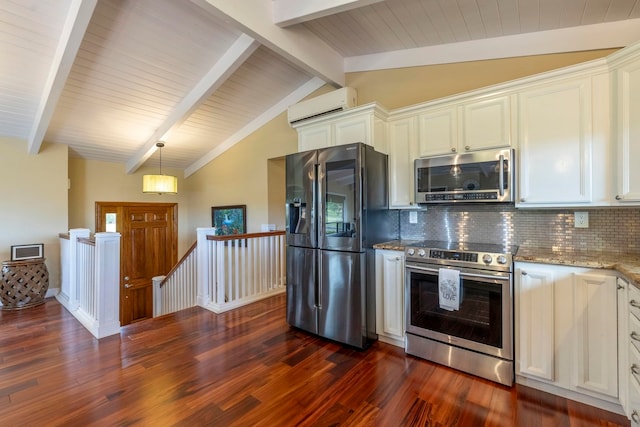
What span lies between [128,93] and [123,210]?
271cm

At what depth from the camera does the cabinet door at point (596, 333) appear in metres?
1.79

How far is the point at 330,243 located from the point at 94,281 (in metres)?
2.52

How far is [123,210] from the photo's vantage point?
551 cm

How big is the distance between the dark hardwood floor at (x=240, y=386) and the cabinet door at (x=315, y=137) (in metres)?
2.04

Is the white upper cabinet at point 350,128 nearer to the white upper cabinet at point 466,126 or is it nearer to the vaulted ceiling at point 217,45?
the white upper cabinet at point 466,126

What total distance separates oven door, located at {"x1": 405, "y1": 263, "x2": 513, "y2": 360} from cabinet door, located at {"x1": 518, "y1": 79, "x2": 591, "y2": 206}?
74cm

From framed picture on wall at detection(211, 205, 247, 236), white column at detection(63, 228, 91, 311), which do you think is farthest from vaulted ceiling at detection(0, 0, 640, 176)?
framed picture on wall at detection(211, 205, 247, 236)

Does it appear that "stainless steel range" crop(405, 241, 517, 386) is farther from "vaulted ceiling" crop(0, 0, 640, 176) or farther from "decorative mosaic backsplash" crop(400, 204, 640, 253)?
"vaulted ceiling" crop(0, 0, 640, 176)

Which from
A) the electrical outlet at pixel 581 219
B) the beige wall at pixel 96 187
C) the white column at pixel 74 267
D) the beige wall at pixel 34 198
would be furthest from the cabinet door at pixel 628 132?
the beige wall at pixel 96 187

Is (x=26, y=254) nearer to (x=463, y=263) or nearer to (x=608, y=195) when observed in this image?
(x=463, y=263)

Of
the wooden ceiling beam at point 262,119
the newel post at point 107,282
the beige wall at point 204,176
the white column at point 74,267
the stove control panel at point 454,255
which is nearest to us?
the stove control panel at point 454,255

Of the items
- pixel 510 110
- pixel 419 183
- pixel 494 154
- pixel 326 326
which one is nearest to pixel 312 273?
pixel 326 326

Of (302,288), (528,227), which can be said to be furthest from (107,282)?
(528,227)

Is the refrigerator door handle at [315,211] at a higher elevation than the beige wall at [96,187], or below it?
below
